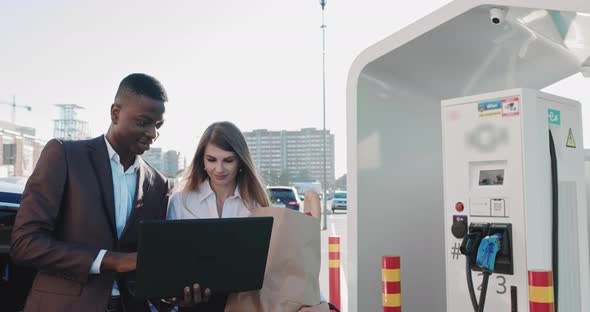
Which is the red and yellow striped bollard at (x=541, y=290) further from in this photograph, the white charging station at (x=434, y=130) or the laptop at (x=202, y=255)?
the laptop at (x=202, y=255)

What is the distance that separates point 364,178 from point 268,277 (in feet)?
6.67

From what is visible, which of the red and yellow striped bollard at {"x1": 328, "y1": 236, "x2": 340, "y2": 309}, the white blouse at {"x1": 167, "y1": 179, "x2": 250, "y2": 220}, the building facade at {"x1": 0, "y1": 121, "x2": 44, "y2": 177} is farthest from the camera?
the building facade at {"x1": 0, "y1": 121, "x2": 44, "y2": 177}

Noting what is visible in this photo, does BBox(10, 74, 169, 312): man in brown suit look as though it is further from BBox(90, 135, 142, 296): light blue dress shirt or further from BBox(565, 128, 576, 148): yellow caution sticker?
BBox(565, 128, 576, 148): yellow caution sticker

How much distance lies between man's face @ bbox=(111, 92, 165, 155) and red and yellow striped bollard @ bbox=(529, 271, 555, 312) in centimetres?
222

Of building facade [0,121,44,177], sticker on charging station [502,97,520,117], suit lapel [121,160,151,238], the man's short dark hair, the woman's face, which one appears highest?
building facade [0,121,44,177]

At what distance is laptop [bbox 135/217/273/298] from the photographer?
2033 millimetres

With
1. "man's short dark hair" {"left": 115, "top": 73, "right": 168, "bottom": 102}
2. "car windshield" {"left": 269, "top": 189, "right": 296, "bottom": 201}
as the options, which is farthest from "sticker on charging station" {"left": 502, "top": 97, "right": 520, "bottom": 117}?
"car windshield" {"left": 269, "top": 189, "right": 296, "bottom": 201}

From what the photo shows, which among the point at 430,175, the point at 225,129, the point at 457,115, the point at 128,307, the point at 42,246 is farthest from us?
the point at 430,175

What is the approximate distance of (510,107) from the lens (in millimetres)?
3570

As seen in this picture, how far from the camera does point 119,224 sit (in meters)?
2.41

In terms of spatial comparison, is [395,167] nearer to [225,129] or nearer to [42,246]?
[225,129]

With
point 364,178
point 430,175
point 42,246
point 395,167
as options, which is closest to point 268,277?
point 42,246

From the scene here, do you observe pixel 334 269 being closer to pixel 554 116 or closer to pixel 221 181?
pixel 554 116

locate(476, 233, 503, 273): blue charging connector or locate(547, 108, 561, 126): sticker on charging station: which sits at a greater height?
locate(547, 108, 561, 126): sticker on charging station
